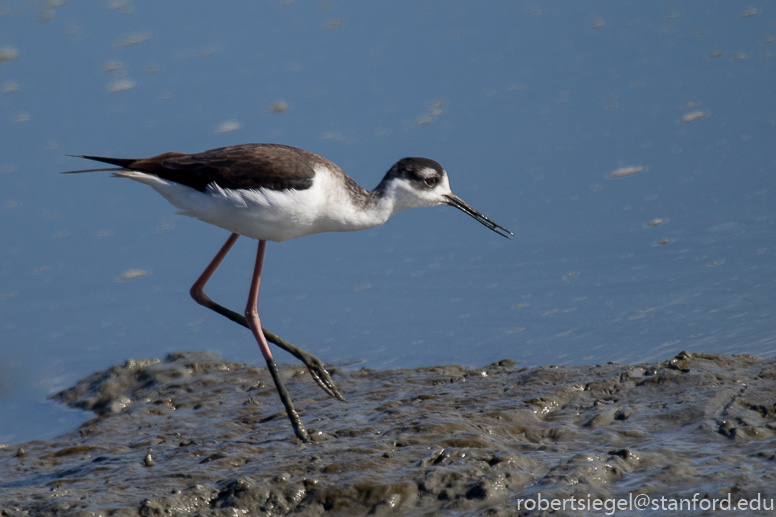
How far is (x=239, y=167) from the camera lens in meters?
4.95

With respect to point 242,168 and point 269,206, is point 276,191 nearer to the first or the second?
point 269,206

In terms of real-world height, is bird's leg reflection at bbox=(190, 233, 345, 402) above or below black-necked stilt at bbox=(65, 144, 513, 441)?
below

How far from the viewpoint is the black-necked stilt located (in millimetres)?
4867

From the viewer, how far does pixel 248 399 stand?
5691 mm

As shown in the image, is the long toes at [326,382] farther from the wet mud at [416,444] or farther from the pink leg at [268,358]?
the pink leg at [268,358]

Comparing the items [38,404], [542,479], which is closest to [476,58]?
[38,404]

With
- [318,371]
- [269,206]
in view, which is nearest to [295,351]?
[318,371]

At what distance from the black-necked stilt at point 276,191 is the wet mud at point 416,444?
0.43 meters

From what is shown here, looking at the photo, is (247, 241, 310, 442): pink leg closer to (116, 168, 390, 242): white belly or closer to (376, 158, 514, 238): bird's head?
(116, 168, 390, 242): white belly

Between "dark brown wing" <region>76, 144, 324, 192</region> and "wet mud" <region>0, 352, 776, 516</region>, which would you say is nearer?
"wet mud" <region>0, 352, 776, 516</region>

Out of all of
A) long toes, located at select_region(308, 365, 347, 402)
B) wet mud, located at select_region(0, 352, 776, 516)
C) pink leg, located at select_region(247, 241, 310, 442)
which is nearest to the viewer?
wet mud, located at select_region(0, 352, 776, 516)

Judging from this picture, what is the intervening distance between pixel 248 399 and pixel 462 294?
1863 mm

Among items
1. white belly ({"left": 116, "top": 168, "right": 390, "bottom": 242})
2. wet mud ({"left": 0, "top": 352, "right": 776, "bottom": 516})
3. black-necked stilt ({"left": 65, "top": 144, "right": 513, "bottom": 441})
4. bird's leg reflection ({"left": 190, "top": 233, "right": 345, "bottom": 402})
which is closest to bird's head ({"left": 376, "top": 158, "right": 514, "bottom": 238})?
black-necked stilt ({"left": 65, "top": 144, "right": 513, "bottom": 441})

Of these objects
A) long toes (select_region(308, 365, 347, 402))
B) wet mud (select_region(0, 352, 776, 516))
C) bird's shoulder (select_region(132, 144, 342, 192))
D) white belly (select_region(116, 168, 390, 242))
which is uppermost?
bird's shoulder (select_region(132, 144, 342, 192))
